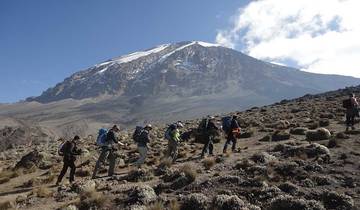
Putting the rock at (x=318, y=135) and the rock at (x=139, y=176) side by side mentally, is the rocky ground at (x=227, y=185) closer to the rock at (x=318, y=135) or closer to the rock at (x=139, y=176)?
the rock at (x=139, y=176)

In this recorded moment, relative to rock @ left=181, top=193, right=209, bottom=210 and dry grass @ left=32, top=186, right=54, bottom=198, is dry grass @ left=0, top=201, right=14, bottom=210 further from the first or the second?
rock @ left=181, top=193, right=209, bottom=210

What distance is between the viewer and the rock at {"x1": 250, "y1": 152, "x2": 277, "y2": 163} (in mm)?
19100

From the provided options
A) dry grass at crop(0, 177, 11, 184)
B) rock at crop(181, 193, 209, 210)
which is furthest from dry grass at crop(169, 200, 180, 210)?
dry grass at crop(0, 177, 11, 184)

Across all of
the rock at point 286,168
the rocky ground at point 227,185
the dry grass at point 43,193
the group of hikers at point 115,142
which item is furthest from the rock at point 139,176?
the rock at point 286,168

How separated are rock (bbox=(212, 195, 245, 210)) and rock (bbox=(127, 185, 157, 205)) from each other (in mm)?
2014

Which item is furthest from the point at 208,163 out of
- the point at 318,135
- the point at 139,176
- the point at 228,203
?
the point at 318,135

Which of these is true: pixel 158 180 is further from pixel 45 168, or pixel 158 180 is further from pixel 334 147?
pixel 45 168

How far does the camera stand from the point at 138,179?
1842 centimetres

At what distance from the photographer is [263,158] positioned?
19.3m

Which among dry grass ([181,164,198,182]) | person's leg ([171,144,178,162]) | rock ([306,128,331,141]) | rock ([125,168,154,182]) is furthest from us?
rock ([306,128,331,141])

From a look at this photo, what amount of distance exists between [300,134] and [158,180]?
12.7 meters

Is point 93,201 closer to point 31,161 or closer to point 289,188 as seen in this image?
point 289,188

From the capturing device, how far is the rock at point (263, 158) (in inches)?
752

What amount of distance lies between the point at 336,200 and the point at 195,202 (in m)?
4.15
